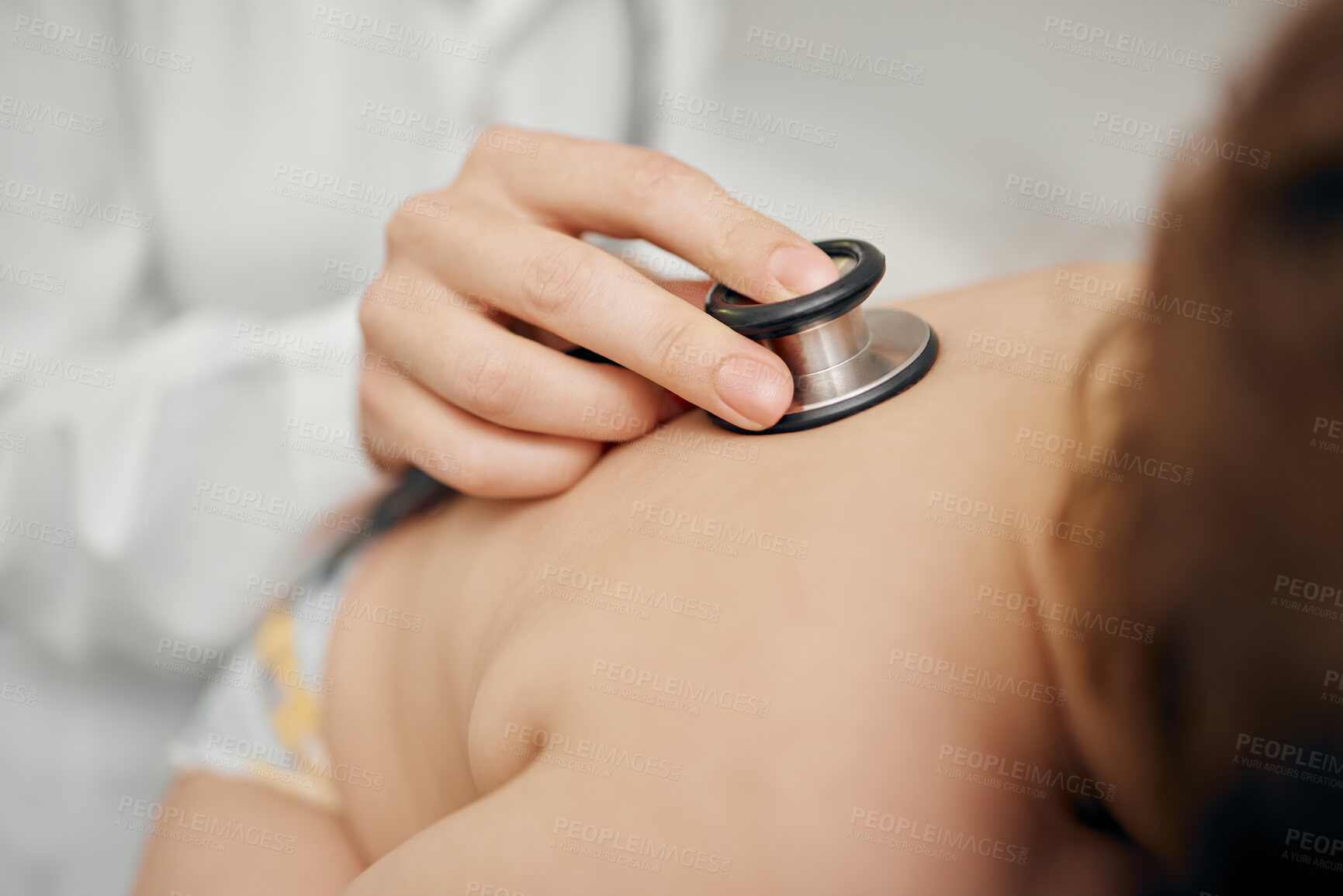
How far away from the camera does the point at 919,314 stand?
0.72 m

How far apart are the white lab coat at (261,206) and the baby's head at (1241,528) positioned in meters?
0.70

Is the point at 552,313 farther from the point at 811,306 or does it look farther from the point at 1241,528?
the point at 1241,528

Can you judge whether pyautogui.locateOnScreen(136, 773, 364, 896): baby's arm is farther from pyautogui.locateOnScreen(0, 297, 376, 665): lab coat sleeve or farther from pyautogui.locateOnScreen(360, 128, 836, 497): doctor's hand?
pyautogui.locateOnScreen(360, 128, 836, 497): doctor's hand

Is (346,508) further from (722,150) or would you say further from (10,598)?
(722,150)

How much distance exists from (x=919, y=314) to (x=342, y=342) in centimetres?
75

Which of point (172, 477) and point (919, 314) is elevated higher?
point (919, 314)

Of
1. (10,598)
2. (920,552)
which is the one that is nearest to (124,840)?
(10,598)

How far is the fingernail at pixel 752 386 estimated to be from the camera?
576 millimetres

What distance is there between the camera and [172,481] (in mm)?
1045

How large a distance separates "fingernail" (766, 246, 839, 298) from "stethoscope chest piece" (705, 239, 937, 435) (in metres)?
0.02

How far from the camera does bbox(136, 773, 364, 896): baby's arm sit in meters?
0.77

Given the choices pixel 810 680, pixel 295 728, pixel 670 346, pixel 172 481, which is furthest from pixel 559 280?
pixel 172 481

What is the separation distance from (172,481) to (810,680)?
90 centimetres

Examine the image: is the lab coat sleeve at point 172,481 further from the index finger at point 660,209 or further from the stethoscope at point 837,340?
the stethoscope at point 837,340
